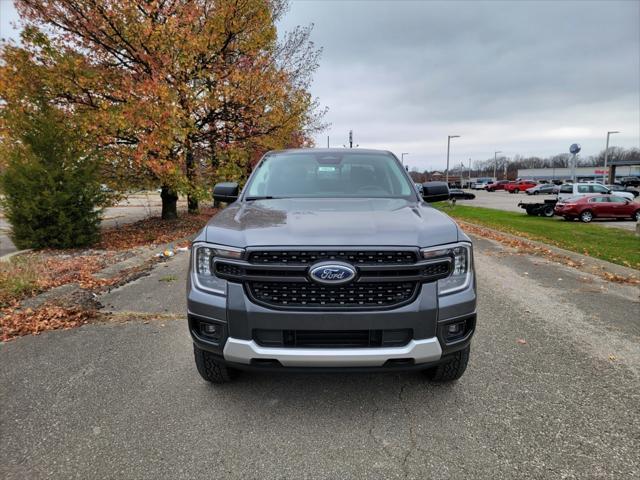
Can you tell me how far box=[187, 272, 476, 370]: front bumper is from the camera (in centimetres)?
238

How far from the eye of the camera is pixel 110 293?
576 centimetres

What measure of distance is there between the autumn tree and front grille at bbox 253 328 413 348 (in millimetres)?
9676

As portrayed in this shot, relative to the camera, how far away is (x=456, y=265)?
2.60 meters

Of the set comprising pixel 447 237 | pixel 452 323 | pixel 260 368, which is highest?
→ pixel 447 237

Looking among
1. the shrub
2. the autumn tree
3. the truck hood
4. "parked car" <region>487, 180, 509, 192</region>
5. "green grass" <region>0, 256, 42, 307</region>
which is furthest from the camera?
"parked car" <region>487, 180, 509, 192</region>

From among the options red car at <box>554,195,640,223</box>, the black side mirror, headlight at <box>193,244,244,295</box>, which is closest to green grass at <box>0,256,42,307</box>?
the black side mirror

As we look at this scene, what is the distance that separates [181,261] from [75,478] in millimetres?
6484

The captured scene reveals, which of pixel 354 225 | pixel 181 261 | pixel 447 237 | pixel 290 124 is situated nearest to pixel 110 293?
pixel 181 261

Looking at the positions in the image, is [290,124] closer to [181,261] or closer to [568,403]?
[181,261]

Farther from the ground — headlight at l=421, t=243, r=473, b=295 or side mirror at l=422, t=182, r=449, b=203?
side mirror at l=422, t=182, r=449, b=203

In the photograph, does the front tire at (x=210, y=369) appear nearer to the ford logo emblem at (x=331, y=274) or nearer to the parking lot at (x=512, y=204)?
the ford logo emblem at (x=331, y=274)

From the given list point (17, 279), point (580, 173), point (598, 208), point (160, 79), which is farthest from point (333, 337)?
point (580, 173)

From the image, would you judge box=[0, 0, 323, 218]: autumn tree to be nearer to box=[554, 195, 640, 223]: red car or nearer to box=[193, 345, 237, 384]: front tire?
box=[193, 345, 237, 384]: front tire

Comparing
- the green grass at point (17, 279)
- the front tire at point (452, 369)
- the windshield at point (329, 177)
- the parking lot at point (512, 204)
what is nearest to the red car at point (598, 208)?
the parking lot at point (512, 204)
